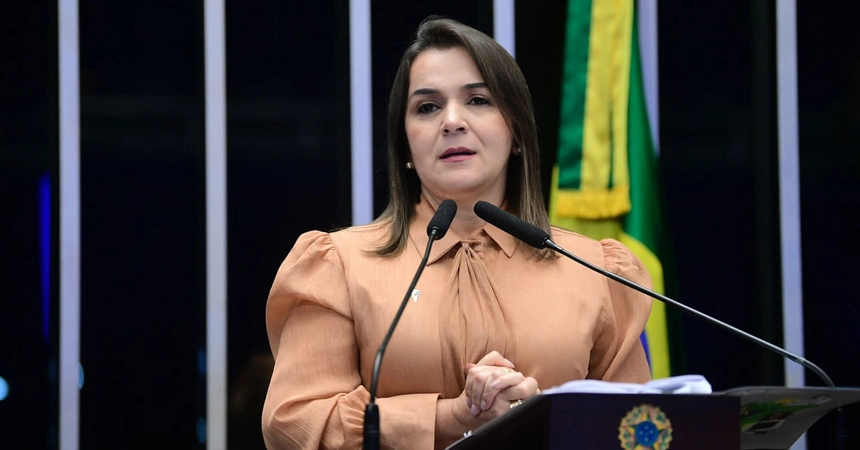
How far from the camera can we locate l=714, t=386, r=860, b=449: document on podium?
1.50 m

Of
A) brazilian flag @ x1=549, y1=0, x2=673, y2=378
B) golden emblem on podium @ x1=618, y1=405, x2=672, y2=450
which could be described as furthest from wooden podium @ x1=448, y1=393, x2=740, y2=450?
brazilian flag @ x1=549, y1=0, x2=673, y2=378

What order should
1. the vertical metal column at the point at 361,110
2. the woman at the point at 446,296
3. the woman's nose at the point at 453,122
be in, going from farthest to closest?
1. the vertical metal column at the point at 361,110
2. the woman's nose at the point at 453,122
3. the woman at the point at 446,296

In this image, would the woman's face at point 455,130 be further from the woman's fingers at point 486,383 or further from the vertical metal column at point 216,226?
the vertical metal column at point 216,226

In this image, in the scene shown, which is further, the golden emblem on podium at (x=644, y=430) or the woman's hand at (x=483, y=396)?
the woman's hand at (x=483, y=396)

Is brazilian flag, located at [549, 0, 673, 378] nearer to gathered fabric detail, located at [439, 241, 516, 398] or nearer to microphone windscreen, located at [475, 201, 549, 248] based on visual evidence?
gathered fabric detail, located at [439, 241, 516, 398]

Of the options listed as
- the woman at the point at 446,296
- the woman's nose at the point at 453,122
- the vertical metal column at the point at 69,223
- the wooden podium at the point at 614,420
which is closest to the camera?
the wooden podium at the point at 614,420

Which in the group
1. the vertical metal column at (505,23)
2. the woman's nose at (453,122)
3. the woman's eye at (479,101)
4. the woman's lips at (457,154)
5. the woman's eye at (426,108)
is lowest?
the woman's lips at (457,154)

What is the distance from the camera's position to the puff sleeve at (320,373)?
1886 millimetres

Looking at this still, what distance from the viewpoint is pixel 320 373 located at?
197 centimetres

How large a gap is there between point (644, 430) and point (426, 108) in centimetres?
99

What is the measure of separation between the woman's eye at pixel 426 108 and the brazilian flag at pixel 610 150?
0.90m

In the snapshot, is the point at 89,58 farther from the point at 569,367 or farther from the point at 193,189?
the point at 569,367

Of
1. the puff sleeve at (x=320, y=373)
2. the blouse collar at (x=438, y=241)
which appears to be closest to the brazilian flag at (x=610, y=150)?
the blouse collar at (x=438, y=241)

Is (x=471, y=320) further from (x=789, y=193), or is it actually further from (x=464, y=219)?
(x=789, y=193)
